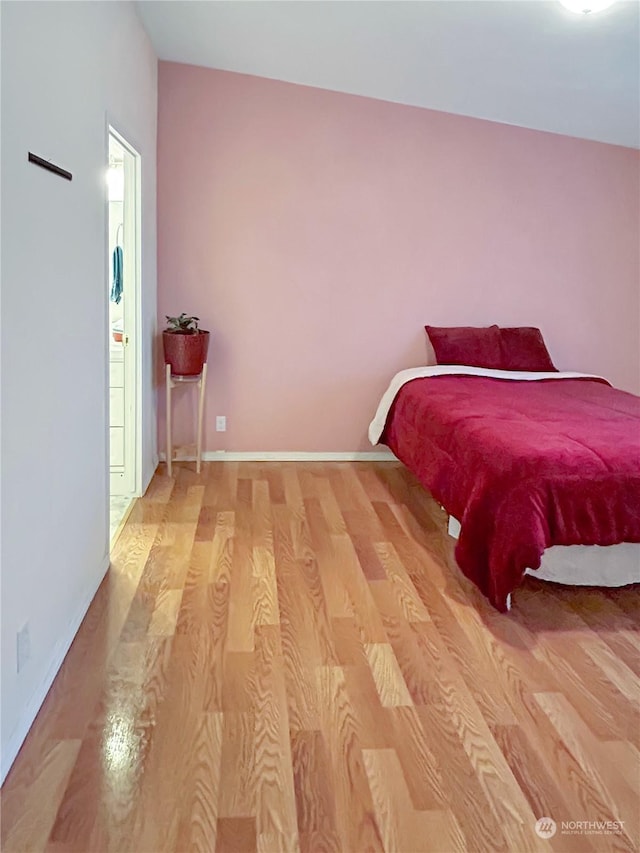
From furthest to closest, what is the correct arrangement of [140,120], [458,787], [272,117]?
[272,117] → [140,120] → [458,787]

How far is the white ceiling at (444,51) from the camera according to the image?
3385mm

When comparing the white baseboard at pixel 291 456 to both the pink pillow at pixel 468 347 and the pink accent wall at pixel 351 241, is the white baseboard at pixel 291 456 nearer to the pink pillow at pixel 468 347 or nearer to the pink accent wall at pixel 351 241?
the pink accent wall at pixel 351 241

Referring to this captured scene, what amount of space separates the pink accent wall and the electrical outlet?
2881 millimetres

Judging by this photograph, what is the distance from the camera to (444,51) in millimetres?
3818

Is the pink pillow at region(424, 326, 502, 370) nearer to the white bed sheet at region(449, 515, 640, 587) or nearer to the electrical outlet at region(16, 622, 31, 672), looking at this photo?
the white bed sheet at region(449, 515, 640, 587)

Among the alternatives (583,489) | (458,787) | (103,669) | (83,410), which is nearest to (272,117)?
(83,410)

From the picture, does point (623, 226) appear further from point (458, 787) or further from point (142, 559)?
point (458, 787)

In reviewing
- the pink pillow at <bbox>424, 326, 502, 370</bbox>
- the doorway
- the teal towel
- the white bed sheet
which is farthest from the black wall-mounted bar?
the pink pillow at <bbox>424, 326, 502, 370</bbox>

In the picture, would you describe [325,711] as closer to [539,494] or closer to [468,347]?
[539,494]

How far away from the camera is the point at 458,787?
189 cm

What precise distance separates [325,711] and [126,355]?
2.54 meters

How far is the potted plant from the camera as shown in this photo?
4.46 m

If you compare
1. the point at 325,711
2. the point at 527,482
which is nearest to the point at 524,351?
the point at 527,482

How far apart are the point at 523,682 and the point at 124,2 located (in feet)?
10.6
